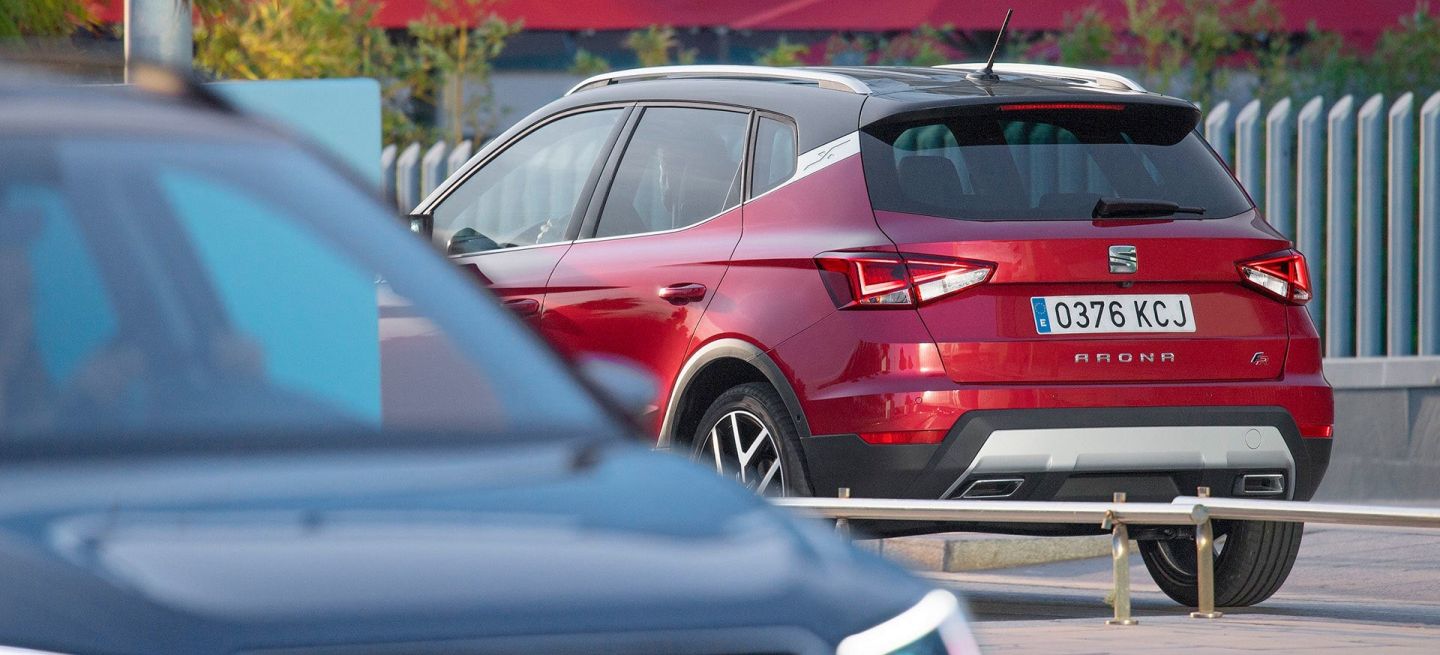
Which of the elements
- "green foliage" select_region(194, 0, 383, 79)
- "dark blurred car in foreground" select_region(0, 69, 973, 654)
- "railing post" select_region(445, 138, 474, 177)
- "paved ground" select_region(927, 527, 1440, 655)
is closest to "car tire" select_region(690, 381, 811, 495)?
"paved ground" select_region(927, 527, 1440, 655)

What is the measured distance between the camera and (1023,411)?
652 centimetres

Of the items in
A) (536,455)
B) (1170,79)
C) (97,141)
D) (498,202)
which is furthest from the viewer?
(1170,79)

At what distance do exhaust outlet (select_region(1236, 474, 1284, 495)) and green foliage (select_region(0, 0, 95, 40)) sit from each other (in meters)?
4.50

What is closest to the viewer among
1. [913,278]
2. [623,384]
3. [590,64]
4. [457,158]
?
[623,384]

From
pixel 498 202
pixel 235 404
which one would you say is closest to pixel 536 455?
pixel 235 404

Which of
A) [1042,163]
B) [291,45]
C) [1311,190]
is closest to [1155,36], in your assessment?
[1311,190]

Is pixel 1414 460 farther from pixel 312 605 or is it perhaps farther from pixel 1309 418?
pixel 312 605

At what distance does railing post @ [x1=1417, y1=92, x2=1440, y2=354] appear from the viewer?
38.4 ft

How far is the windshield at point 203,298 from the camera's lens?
10.5 ft

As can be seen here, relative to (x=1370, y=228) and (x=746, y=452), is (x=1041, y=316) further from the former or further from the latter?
(x=1370, y=228)

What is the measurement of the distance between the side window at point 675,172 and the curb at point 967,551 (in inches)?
89.7

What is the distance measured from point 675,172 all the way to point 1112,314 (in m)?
1.61

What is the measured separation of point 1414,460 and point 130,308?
9691mm

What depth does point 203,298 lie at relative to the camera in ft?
12.1
